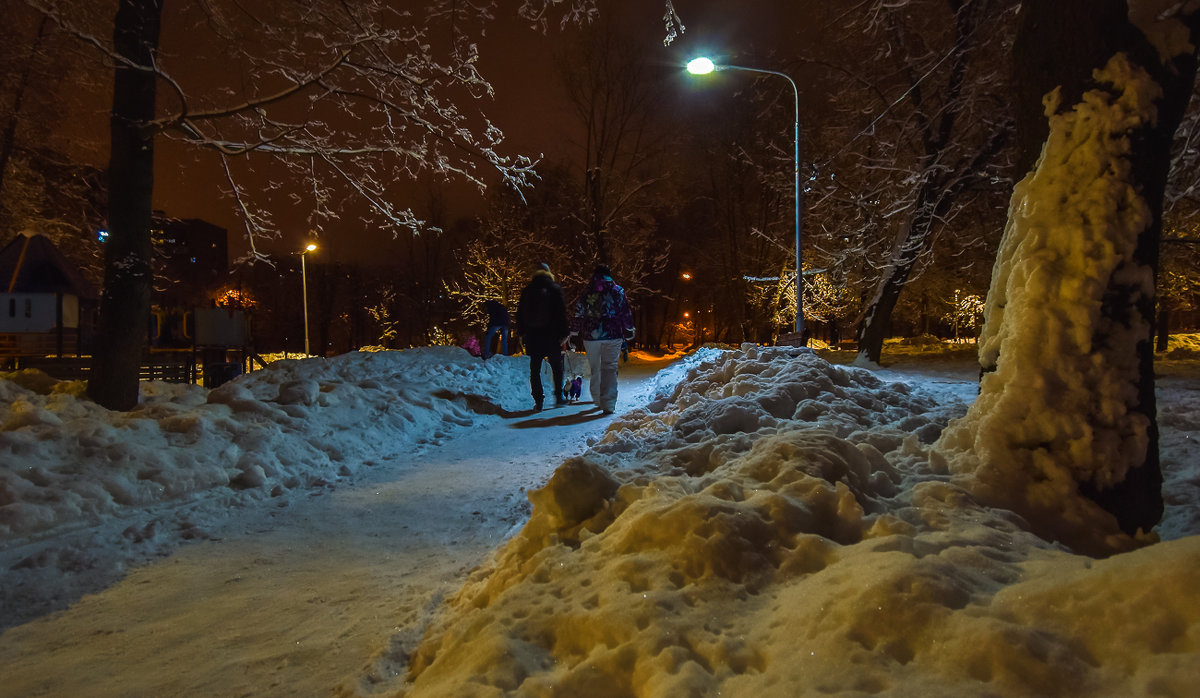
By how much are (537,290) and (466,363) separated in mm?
3117

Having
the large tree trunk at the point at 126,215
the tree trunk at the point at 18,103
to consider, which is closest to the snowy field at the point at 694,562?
the large tree trunk at the point at 126,215

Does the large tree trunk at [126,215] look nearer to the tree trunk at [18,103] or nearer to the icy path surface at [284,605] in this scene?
the icy path surface at [284,605]

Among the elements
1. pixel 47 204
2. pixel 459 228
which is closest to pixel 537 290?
pixel 47 204

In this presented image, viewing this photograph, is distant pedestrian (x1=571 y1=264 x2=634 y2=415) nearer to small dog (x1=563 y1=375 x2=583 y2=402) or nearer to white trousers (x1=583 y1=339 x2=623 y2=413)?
white trousers (x1=583 y1=339 x2=623 y2=413)

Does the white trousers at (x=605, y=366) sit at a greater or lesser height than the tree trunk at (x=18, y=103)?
lesser

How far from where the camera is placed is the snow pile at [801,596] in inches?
70.2

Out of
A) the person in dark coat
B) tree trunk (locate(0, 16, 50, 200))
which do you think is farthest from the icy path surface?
tree trunk (locate(0, 16, 50, 200))

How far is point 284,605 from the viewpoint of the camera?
346 centimetres

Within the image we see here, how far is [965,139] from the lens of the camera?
41.5ft

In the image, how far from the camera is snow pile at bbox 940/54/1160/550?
11.8 feet

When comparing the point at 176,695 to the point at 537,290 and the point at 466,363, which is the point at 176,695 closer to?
the point at 537,290

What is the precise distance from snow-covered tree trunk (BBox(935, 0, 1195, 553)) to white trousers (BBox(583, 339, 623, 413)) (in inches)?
239

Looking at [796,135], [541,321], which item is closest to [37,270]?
[541,321]

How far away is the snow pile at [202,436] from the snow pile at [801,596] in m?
3.33
